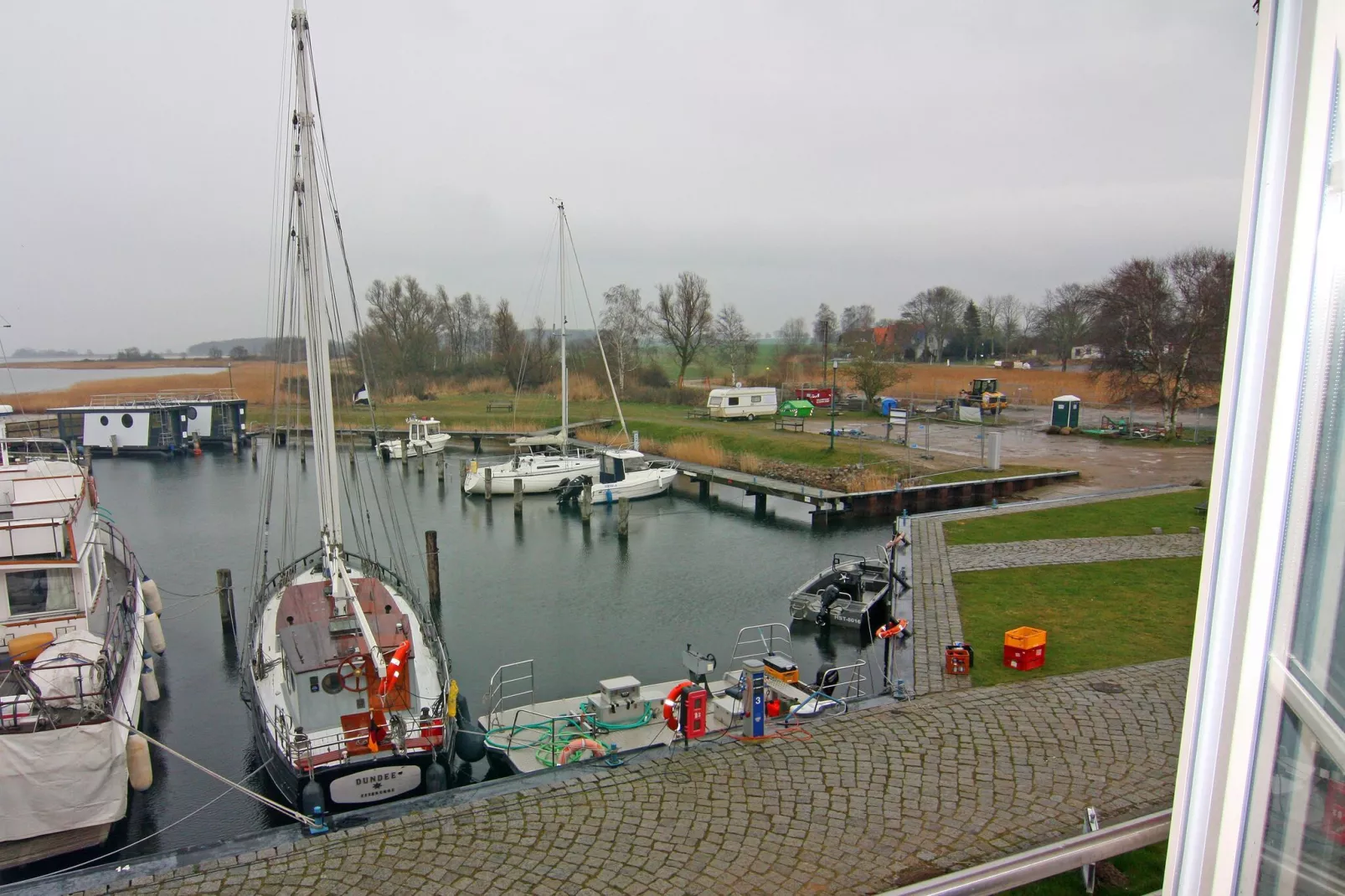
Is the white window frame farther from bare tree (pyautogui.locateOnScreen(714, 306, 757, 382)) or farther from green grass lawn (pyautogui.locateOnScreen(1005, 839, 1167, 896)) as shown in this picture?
bare tree (pyautogui.locateOnScreen(714, 306, 757, 382))

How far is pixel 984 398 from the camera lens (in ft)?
187

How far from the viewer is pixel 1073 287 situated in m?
104

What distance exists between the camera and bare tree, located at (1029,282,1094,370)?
92875 mm

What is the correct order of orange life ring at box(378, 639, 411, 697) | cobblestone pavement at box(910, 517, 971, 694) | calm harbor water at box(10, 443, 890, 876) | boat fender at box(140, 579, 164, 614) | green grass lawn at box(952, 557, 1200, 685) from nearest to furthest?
orange life ring at box(378, 639, 411, 697), cobblestone pavement at box(910, 517, 971, 694), green grass lawn at box(952, 557, 1200, 685), calm harbor water at box(10, 443, 890, 876), boat fender at box(140, 579, 164, 614)

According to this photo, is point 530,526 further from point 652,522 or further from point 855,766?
point 855,766

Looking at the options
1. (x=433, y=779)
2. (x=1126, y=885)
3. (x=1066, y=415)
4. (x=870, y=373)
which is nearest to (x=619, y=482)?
(x=870, y=373)

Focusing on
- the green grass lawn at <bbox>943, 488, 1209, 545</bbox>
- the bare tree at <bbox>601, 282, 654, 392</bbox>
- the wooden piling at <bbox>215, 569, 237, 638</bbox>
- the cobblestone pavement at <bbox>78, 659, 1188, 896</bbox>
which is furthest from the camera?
the bare tree at <bbox>601, 282, 654, 392</bbox>

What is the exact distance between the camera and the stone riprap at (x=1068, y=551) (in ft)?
67.5

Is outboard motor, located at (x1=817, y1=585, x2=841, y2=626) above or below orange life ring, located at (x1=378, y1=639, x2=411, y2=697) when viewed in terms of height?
below

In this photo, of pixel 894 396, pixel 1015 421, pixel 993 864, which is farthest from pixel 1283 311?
pixel 894 396

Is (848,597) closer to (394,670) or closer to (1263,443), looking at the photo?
(394,670)

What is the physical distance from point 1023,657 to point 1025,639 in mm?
299

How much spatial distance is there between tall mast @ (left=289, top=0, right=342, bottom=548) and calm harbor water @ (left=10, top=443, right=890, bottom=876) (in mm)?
4863

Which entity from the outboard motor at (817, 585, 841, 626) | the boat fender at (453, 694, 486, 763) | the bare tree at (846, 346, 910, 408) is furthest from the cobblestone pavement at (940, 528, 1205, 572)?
the bare tree at (846, 346, 910, 408)
